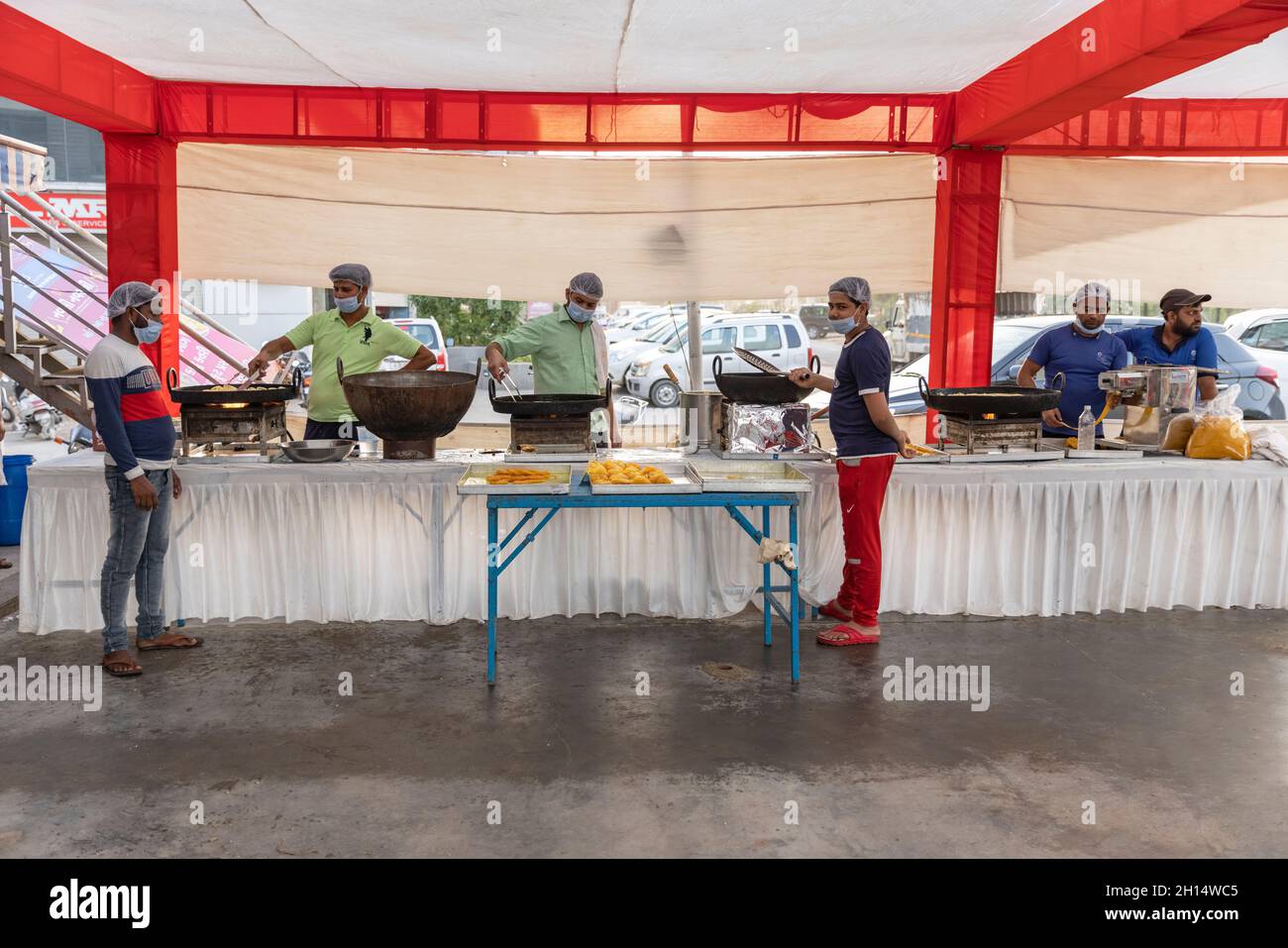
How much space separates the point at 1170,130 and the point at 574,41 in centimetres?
422

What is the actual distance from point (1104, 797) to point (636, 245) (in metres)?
5.22

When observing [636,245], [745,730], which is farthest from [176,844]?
[636,245]

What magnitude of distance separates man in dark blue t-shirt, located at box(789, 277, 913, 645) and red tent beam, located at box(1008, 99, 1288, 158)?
10.5 ft

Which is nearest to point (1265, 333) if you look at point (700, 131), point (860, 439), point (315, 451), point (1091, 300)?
point (1091, 300)

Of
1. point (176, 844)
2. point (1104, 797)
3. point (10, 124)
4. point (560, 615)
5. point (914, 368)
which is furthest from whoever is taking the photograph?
point (10, 124)

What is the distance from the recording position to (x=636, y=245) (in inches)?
301

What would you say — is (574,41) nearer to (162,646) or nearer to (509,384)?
(509,384)

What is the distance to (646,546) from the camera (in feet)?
17.8

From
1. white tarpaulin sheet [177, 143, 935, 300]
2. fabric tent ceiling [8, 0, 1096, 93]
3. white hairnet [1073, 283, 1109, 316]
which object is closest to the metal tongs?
fabric tent ceiling [8, 0, 1096, 93]

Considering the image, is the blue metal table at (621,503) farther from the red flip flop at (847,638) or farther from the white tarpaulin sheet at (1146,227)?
the white tarpaulin sheet at (1146,227)

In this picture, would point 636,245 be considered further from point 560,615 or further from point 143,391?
point 143,391

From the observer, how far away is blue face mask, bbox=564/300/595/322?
559 cm

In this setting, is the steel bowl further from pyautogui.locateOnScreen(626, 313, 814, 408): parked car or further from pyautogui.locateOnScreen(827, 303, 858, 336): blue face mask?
pyautogui.locateOnScreen(626, 313, 814, 408): parked car

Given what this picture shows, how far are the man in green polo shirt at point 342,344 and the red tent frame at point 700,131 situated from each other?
2060 mm
